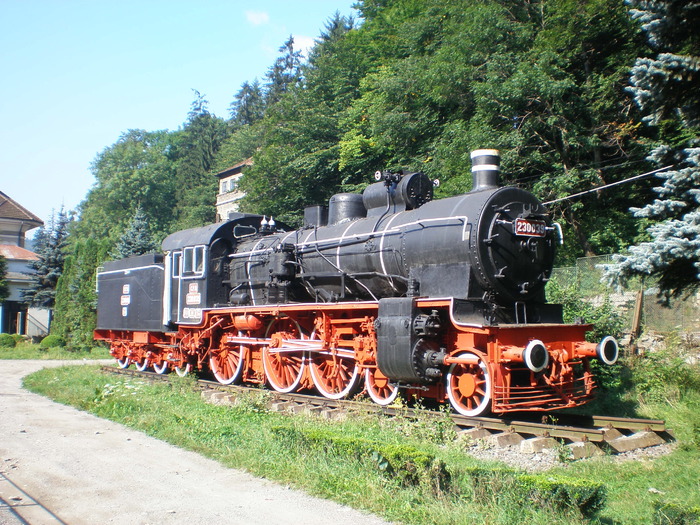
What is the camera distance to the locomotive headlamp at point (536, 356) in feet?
26.8

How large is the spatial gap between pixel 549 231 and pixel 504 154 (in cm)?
1100

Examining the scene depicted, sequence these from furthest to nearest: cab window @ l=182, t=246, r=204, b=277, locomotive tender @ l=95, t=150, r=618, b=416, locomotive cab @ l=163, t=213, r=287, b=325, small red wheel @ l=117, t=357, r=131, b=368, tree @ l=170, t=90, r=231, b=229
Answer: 1. tree @ l=170, t=90, r=231, b=229
2. small red wheel @ l=117, t=357, r=131, b=368
3. cab window @ l=182, t=246, r=204, b=277
4. locomotive cab @ l=163, t=213, r=287, b=325
5. locomotive tender @ l=95, t=150, r=618, b=416

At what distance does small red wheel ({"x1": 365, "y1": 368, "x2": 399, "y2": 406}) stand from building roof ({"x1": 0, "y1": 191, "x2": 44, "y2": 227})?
4637 cm

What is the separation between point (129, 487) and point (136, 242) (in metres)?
25.0

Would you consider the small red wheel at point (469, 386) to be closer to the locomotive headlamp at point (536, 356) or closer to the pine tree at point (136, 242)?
the locomotive headlamp at point (536, 356)

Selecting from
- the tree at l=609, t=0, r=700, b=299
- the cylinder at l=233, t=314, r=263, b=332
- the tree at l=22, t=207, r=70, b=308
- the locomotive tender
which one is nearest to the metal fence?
the locomotive tender

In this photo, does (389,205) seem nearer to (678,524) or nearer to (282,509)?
(282,509)

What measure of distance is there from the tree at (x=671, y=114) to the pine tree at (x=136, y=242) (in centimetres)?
2656

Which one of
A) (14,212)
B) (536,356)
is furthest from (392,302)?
(14,212)

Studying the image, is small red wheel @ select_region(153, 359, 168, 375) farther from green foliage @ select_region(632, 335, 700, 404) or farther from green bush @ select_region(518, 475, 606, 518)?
green bush @ select_region(518, 475, 606, 518)

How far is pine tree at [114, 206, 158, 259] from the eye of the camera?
29.8 metres

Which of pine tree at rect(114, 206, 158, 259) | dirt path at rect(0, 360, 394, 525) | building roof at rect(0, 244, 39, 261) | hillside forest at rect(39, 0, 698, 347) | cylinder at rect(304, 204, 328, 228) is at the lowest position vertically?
dirt path at rect(0, 360, 394, 525)

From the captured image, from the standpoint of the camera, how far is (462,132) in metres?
21.3

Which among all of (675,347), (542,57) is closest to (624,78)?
(542,57)
